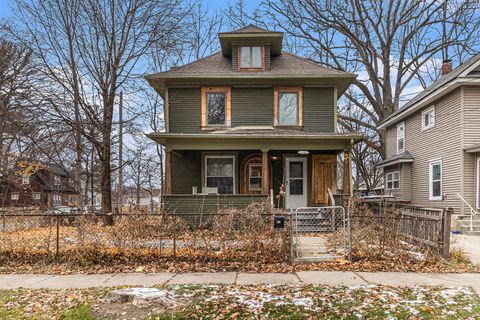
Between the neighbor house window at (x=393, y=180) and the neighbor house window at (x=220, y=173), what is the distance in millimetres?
10251

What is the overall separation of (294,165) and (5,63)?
14358mm

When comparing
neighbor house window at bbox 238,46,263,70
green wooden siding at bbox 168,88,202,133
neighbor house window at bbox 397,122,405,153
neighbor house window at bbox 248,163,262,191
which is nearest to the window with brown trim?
neighbor house window at bbox 238,46,263,70

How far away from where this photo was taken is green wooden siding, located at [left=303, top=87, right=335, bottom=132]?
15.2 m

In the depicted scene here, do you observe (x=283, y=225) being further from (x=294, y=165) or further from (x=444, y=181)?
(x=444, y=181)

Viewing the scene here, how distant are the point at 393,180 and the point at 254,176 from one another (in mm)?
9878


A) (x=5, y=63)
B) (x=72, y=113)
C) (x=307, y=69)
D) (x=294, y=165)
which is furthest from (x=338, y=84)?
(x=5, y=63)

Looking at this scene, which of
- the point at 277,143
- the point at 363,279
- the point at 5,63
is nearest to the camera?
the point at 363,279

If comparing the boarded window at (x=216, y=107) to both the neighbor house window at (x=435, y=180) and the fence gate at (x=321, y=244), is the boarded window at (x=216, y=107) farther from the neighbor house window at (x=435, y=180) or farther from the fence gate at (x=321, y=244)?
the neighbor house window at (x=435, y=180)

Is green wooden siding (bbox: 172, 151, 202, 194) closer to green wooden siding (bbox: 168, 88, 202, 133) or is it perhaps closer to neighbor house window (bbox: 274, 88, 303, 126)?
green wooden siding (bbox: 168, 88, 202, 133)

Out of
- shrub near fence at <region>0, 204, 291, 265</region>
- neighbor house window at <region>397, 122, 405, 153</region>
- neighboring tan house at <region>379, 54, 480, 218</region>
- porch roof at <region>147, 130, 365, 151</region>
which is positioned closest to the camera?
shrub near fence at <region>0, 204, 291, 265</region>

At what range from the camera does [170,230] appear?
8211 millimetres

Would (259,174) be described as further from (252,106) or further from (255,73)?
(255,73)

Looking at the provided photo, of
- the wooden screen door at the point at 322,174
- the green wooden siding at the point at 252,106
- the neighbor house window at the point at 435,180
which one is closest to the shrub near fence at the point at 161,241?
the wooden screen door at the point at 322,174

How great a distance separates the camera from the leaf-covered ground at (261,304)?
4875mm
